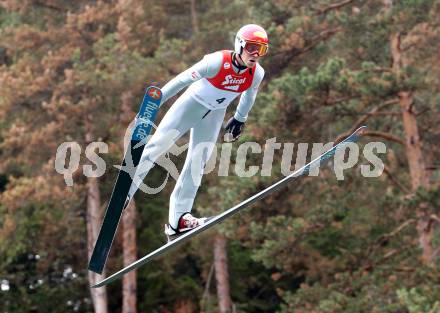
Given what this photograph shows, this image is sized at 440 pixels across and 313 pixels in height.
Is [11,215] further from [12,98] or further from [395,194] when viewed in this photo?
[395,194]

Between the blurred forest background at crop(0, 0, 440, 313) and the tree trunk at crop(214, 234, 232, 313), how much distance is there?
0.12 ft

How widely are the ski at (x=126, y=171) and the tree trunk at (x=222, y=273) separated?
45.5ft

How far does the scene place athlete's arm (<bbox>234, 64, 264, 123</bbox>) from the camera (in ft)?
23.8

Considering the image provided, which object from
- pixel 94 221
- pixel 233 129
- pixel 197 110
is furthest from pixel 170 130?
pixel 94 221

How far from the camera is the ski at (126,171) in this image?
6785 millimetres

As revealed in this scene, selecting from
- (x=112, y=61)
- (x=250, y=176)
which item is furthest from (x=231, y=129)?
(x=112, y=61)

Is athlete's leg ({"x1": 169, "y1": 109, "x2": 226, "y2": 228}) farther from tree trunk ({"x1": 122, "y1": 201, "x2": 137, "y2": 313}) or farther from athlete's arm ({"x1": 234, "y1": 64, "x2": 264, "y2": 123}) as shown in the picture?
tree trunk ({"x1": 122, "y1": 201, "x2": 137, "y2": 313})

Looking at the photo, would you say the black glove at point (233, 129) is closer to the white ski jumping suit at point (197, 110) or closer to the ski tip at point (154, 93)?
the white ski jumping suit at point (197, 110)

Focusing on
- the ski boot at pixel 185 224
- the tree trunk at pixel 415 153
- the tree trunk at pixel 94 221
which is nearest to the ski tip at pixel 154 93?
the ski boot at pixel 185 224

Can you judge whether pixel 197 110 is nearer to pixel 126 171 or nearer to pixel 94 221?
pixel 126 171

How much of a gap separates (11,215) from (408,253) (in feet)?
26.9

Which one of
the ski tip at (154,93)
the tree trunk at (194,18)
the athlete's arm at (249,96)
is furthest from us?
the tree trunk at (194,18)

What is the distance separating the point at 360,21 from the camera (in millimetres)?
16031

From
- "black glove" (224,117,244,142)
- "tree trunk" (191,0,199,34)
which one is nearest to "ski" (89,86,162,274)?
"black glove" (224,117,244,142)
